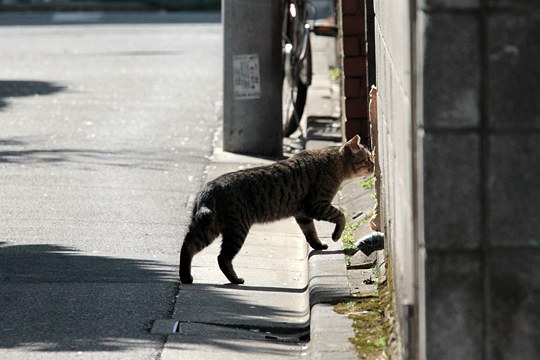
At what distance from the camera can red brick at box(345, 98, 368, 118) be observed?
11.3 metres

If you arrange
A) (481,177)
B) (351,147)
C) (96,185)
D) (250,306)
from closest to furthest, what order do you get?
(481,177) → (250,306) → (351,147) → (96,185)

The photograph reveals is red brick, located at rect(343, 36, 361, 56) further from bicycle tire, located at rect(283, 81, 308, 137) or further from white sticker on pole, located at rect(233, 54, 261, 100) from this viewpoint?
bicycle tire, located at rect(283, 81, 308, 137)

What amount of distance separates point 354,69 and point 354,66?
0.03 m

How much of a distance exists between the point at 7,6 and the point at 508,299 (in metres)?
28.3

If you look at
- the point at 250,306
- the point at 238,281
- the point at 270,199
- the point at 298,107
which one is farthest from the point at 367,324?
the point at 298,107

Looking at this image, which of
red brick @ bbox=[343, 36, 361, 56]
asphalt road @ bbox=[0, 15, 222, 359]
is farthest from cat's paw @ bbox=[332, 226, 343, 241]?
red brick @ bbox=[343, 36, 361, 56]

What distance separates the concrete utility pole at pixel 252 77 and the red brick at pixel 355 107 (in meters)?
1.70

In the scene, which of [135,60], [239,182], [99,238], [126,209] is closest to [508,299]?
[239,182]

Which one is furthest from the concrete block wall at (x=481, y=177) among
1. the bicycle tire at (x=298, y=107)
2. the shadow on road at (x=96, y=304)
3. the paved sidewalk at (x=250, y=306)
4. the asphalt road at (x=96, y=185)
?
the bicycle tire at (x=298, y=107)

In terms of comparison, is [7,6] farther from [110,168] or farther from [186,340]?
[186,340]

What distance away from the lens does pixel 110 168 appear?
39.4 ft

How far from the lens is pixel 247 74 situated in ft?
42.0

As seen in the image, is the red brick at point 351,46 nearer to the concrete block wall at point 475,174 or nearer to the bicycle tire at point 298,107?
the bicycle tire at point 298,107

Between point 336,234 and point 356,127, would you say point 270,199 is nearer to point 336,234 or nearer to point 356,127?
point 336,234
